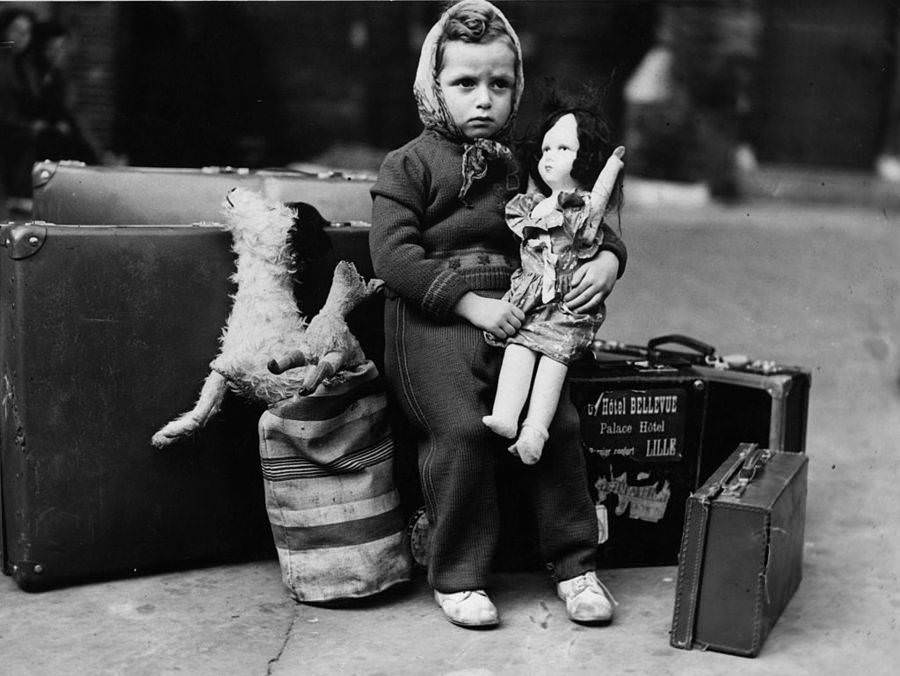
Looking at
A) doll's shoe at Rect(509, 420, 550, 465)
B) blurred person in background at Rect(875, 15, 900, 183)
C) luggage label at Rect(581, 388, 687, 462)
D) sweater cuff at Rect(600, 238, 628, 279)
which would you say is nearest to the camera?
doll's shoe at Rect(509, 420, 550, 465)

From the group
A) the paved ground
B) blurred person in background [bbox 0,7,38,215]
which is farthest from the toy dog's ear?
blurred person in background [bbox 0,7,38,215]

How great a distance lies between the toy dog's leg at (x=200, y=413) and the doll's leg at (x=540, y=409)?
71 cm

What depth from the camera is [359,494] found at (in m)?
2.64

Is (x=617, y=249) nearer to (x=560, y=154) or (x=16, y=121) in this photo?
(x=560, y=154)

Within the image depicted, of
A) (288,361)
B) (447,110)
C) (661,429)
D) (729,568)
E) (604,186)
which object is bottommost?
(729,568)

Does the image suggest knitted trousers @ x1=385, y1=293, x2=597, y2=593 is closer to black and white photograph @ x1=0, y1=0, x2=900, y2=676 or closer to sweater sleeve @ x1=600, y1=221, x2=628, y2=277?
black and white photograph @ x1=0, y1=0, x2=900, y2=676

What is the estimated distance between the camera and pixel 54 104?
16.5 feet

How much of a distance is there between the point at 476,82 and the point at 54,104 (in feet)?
9.84

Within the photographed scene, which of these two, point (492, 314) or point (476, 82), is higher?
point (476, 82)

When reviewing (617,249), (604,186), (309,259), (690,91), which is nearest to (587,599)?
(617,249)

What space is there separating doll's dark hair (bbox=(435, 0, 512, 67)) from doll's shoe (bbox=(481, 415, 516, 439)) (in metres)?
0.85

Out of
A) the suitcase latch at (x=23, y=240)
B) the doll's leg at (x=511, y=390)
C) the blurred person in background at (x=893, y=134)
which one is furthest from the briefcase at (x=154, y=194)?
the blurred person in background at (x=893, y=134)

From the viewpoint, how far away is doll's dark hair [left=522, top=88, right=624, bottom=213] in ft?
8.64

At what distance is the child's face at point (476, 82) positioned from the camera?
265cm
